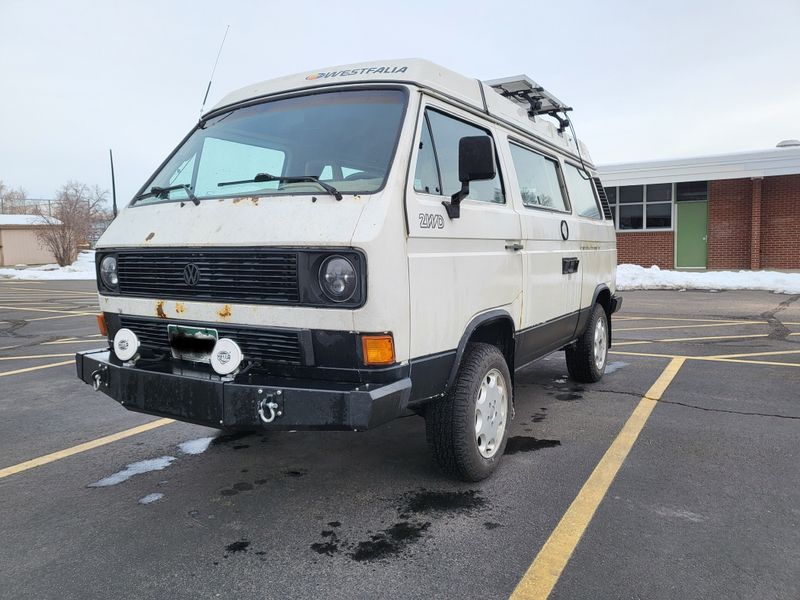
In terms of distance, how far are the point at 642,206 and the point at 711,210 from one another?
2116mm

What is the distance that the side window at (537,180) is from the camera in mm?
4547

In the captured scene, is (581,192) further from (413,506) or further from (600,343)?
(413,506)

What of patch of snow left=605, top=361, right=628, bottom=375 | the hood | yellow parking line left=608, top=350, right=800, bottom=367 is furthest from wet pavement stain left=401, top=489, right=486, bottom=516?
yellow parking line left=608, top=350, right=800, bottom=367

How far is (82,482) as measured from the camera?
3.85 meters

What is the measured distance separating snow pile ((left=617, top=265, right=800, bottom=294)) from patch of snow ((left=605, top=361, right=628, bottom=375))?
10.6 metres

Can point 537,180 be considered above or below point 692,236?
above

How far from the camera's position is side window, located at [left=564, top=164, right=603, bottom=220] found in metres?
5.74

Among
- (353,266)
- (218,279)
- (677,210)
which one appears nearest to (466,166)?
(353,266)

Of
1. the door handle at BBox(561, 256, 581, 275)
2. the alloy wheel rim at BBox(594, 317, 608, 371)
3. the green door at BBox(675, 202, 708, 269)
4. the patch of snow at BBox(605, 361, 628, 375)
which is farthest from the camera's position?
the green door at BBox(675, 202, 708, 269)

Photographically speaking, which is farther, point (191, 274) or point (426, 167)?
point (426, 167)

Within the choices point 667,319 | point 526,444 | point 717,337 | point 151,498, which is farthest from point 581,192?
point 667,319

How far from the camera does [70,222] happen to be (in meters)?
35.9

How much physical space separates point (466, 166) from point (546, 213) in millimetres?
1736

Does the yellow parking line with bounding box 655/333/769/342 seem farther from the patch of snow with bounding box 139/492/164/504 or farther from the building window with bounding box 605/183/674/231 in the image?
the building window with bounding box 605/183/674/231
